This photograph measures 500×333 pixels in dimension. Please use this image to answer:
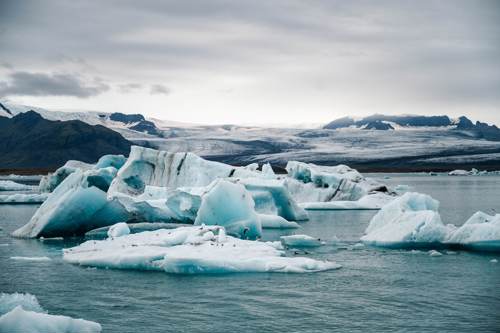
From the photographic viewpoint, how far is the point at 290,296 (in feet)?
34.3

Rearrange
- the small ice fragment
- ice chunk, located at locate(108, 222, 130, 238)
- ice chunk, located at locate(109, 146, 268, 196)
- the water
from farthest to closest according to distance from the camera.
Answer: ice chunk, located at locate(109, 146, 268, 196), ice chunk, located at locate(108, 222, 130, 238), the small ice fragment, the water

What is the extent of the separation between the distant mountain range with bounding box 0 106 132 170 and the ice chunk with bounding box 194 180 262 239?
119 metres

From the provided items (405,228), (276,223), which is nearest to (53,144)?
(276,223)

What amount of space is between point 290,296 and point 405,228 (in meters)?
7.06

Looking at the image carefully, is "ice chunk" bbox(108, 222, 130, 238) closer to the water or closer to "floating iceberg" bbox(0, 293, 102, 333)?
the water

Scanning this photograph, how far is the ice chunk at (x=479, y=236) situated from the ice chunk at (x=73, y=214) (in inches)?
429

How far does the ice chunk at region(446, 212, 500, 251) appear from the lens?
15.4m

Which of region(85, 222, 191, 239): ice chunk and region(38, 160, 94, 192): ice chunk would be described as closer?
region(85, 222, 191, 239): ice chunk

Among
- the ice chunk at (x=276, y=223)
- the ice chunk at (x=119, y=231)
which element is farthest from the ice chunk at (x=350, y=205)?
the ice chunk at (x=119, y=231)

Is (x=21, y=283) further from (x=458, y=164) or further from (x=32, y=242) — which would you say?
(x=458, y=164)

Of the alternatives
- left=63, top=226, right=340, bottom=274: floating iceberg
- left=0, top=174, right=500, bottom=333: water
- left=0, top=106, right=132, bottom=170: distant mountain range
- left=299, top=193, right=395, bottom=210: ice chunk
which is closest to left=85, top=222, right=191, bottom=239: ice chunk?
left=63, top=226, right=340, bottom=274: floating iceberg

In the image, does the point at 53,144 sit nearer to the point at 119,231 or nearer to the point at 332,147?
the point at 332,147

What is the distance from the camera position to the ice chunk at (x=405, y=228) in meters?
16.1

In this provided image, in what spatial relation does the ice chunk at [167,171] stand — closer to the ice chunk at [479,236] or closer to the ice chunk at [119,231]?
the ice chunk at [119,231]
